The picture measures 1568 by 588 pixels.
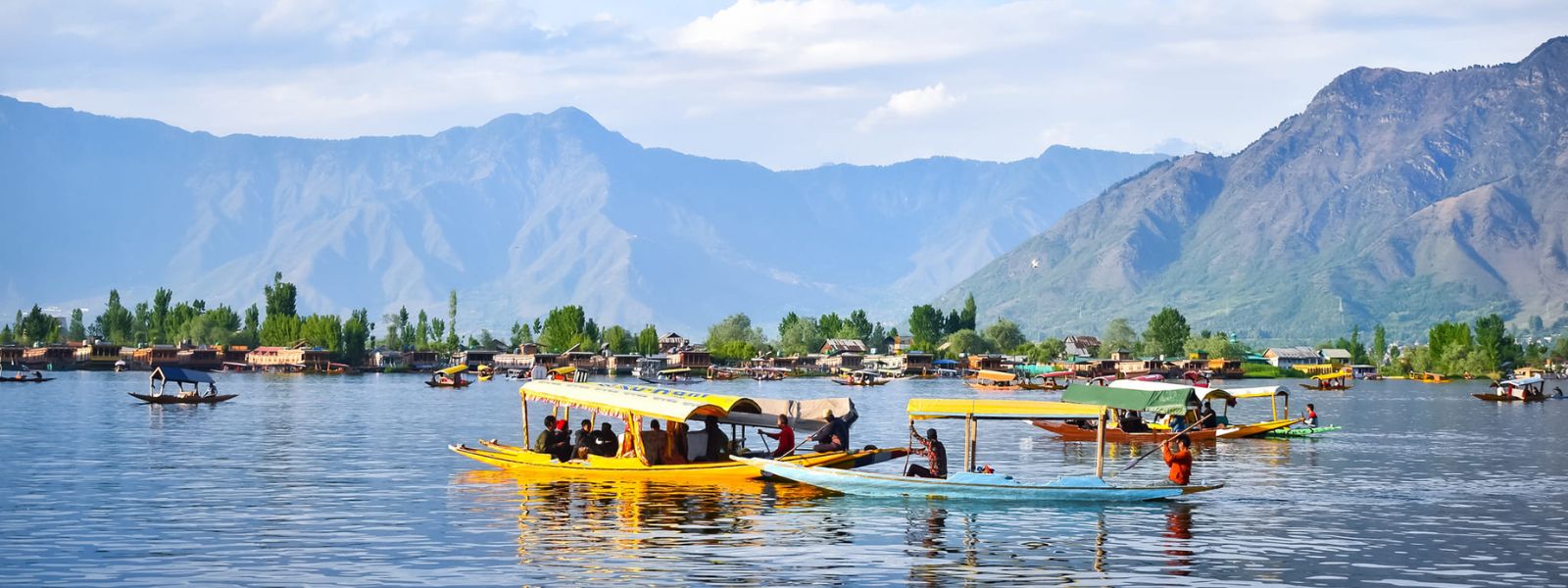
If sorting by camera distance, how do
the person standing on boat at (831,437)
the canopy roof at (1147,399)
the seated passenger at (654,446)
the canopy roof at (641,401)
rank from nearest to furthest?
1. the canopy roof at (641,401)
2. the seated passenger at (654,446)
3. the person standing on boat at (831,437)
4. the canopy roof at (1147,399)

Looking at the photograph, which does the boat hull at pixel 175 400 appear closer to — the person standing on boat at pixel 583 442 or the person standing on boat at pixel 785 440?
the person standing on boat at pixel 583 442

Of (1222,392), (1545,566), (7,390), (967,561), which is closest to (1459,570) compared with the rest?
(1545,566)

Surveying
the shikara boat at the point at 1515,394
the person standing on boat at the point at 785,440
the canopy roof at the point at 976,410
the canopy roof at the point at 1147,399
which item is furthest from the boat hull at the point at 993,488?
the shikara boat at the point at 1515,394

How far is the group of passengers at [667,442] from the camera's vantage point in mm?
54312

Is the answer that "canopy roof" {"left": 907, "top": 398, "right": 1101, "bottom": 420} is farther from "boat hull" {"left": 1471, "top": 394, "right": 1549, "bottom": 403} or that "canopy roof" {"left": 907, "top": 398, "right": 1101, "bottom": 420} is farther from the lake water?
"boat hull" {"left": 1471, "top": 394, "right": 1549, "bottom": 403}

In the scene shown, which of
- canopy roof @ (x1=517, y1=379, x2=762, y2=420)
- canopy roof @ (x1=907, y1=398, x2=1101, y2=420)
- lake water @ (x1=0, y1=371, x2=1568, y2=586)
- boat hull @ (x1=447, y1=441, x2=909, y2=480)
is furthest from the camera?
canopy roof @ (x1=907, y1=398, x2=1101, y2=420)

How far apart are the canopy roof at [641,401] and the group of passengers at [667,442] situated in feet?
2.26

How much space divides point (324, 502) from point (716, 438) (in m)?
13.0

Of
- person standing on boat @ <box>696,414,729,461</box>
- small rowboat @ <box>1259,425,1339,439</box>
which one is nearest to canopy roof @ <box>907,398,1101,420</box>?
person standing on boat @ <box>696,414,729,461</box>

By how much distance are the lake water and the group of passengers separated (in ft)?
5.58

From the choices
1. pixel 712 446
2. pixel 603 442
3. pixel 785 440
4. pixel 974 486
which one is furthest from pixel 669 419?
pixel 974 486

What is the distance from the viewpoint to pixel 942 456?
164 ft

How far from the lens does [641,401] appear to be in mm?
54156

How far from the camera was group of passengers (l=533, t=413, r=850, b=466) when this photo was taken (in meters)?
54.3
